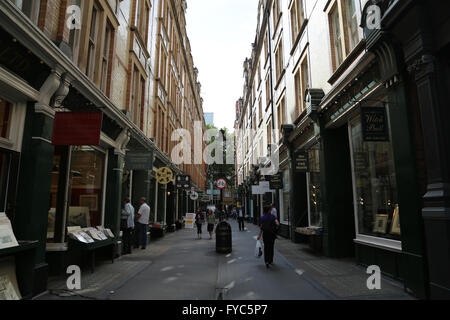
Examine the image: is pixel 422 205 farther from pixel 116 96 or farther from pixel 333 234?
pixel 116 96

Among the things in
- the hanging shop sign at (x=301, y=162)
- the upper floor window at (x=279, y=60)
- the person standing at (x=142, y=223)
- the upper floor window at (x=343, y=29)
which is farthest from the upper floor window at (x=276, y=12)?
the person standing at (x=142, y=223)

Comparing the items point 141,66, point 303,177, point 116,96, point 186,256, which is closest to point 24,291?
point 186,256

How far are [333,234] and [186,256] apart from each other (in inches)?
206

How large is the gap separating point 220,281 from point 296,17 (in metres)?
13.1

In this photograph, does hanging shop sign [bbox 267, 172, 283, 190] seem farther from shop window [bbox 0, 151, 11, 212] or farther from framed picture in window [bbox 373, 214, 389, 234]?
shop window [bbox 0, 151, 11, 212]

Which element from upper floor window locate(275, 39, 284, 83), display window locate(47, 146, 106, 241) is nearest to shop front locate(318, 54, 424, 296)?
display window locate(47, 146, 106, 241)

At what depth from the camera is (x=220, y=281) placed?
6.55 meters

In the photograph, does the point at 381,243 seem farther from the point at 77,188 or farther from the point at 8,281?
the point at 77,188

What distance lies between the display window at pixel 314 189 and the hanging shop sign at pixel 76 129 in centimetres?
892

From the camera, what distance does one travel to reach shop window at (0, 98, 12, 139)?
534cm

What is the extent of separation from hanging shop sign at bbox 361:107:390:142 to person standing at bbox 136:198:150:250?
894 centimetres

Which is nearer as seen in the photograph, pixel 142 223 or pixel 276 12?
pixel 142 223

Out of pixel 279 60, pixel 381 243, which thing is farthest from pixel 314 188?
pixel 279 60

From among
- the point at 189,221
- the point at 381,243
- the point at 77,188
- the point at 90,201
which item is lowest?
the point at 189,221
